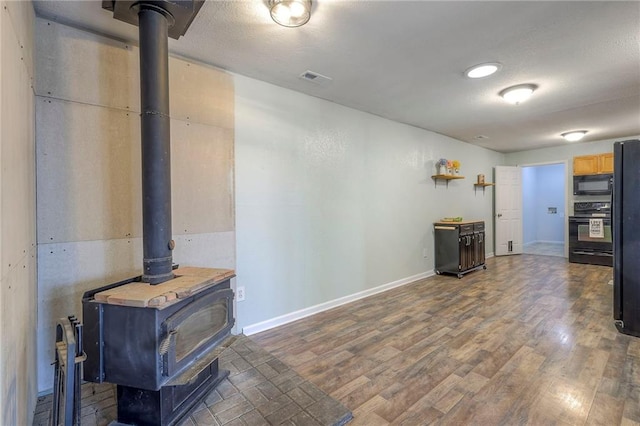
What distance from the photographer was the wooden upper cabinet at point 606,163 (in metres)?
5.69

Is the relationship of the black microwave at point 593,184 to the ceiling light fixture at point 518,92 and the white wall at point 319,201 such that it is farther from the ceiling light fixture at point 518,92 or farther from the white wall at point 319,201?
the ceiling light fixture at point 518,92

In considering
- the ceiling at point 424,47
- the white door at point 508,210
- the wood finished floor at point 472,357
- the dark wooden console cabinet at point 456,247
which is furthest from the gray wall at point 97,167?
the white door at point 508,210

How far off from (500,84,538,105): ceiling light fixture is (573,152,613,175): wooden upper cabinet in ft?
13.4

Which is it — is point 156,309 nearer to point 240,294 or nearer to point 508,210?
point 240,294

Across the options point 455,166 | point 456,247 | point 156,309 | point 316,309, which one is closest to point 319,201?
point 316,309

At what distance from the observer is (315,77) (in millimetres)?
2818

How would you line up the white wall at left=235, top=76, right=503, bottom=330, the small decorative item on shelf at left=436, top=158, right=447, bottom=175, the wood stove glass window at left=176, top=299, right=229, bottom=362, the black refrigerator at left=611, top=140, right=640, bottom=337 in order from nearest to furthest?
the wood stove glass window at left=176, top=299, right=229, bottom=362
the black refrigerator at left=611, top=140, right=640, bottom=337
the white wall at left=235, top=76, right=503, bottom=330
the small decorative item on shelf at left=436, top=158, right=447, bottom=175

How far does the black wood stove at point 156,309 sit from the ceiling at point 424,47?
400 millimetres

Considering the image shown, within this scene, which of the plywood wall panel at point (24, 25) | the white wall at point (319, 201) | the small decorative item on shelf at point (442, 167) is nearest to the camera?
the plywood wall panel at point (24, 25)

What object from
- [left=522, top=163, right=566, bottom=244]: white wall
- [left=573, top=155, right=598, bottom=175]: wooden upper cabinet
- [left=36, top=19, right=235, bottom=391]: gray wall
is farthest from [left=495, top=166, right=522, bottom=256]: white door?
[left=36, top=19, right=235, bottom=391]: gray wall

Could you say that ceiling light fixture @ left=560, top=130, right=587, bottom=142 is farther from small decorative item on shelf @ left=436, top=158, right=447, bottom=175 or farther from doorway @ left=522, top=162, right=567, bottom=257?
doorway @ left=522, top=162, right=567, bottom=257

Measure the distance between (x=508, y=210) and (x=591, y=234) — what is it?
4.92 ft

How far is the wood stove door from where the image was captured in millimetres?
1463

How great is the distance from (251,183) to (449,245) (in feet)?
11.7
